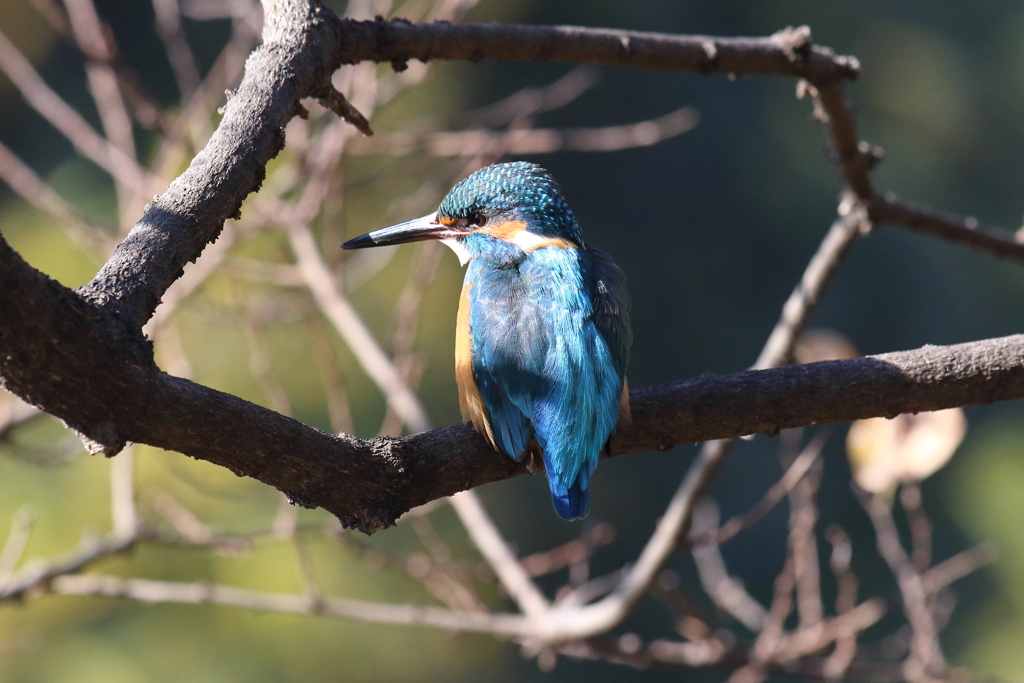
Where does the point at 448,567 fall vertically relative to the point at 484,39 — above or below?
below

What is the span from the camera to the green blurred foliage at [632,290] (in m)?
3.62

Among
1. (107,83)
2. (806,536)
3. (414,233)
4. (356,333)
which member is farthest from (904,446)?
(107,83)

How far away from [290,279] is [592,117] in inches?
111

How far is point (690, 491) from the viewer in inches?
93.4

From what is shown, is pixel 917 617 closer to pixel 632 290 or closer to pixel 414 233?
pixel 414 233

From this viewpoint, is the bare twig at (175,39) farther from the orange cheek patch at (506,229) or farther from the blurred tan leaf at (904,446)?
the blurred tan leaf at (904,446)

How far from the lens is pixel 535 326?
5.54 ft

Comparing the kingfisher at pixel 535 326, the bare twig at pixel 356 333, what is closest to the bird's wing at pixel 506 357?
the kingfisher at pixel 535 326

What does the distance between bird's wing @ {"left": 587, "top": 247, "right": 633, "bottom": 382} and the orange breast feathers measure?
0.82 feet

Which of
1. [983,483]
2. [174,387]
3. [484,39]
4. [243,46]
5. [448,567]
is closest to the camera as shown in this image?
[174,387]

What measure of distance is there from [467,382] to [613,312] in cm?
31

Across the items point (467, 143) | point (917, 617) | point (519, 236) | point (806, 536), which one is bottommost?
point (917, 617)

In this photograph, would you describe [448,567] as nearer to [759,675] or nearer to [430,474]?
[759,675]

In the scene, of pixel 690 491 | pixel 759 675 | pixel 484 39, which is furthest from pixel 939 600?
pixel 484 39
